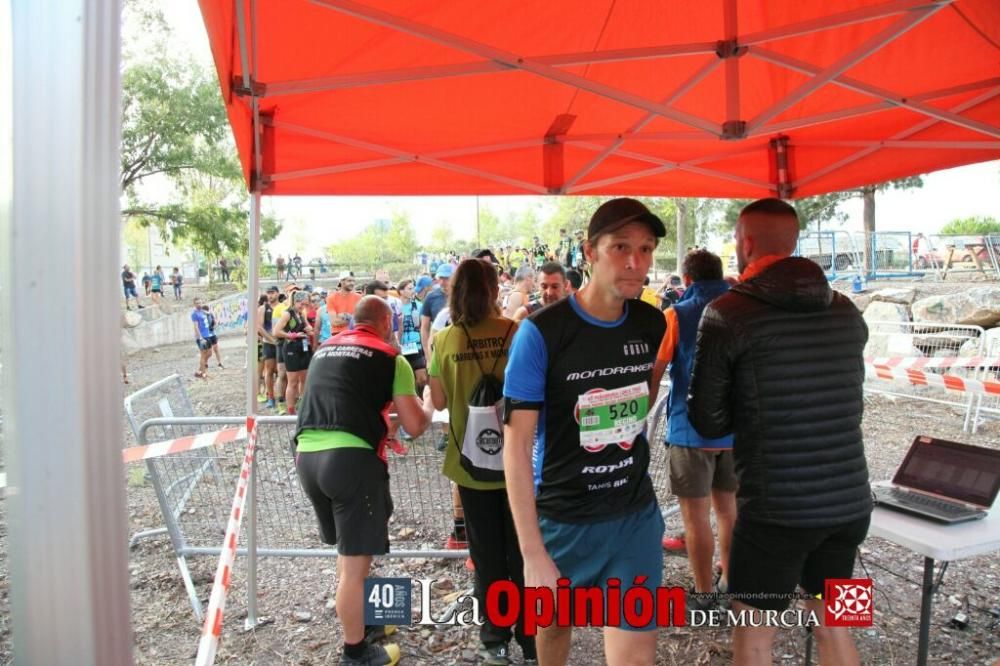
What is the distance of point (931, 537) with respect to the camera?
2.26m

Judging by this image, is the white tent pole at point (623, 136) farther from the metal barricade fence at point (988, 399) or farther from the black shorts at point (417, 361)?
the metal barricade fence at point (988, 399)

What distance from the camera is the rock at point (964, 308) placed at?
12.1 metres

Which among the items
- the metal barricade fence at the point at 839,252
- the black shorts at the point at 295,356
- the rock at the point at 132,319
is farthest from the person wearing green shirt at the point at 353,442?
the rock at the point at 132,319

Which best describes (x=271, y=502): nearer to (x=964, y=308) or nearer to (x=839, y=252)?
(x=964, y=308)

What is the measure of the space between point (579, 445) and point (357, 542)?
151 cm

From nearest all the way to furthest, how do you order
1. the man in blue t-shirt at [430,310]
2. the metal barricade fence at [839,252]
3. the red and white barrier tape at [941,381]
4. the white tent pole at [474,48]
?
the white tent pole at [474,48]
the red and white barrier tape at [941,381]
the man in blue t-shirt at [430,310]
the metal barricade fence at [839,252]

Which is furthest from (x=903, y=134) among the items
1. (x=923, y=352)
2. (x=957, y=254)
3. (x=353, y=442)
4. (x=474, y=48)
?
(x=957, y=254)

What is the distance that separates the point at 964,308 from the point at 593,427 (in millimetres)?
14196

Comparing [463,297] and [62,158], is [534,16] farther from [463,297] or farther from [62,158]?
[62,158]

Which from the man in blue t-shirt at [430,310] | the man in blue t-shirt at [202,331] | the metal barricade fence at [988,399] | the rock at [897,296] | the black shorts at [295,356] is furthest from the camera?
the man in blue t-shirt at [202,331]

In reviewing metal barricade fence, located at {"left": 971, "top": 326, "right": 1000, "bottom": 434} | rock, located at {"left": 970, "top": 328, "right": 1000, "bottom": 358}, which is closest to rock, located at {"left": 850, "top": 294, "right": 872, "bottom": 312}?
rock, located at {"left": 970, "top": 328, "right": 1000, "bottom": 358}

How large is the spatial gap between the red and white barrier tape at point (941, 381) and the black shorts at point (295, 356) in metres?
8.05

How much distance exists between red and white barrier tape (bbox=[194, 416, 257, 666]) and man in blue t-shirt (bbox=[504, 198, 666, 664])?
1.15 m

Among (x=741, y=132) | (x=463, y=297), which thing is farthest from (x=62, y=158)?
(x=741, y=132)
